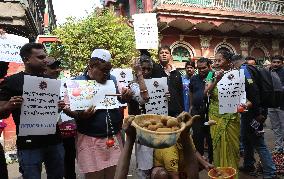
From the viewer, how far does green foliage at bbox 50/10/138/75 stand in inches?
571

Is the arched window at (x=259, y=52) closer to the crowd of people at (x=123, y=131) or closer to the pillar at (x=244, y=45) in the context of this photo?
the pillar at (x=244, y=45)

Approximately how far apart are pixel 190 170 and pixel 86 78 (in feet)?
6.03

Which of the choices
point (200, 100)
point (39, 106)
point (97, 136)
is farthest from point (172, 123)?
point (200, 100)

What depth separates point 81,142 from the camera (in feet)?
11.9

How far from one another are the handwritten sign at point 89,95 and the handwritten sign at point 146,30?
1.27m

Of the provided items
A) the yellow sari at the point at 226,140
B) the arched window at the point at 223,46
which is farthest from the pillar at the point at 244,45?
the yellow sari at the point at 226,140

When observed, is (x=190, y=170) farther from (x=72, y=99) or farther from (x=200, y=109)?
(x=200, y=109)

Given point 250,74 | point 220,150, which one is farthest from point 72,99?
point 250,74

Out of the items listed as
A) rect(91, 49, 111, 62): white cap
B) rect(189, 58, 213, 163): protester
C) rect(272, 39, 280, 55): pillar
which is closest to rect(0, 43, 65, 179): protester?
rect(91, 49, 111, 62): white cap

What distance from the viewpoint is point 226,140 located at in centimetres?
454

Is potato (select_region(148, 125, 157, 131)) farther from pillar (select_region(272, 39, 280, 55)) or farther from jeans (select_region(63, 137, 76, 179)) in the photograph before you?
pillar (select_region(272, 39, 280, 55))

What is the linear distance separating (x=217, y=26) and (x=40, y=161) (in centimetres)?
1515

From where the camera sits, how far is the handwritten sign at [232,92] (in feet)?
14.8

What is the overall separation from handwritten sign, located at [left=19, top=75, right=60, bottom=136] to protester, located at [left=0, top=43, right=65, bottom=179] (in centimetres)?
7
